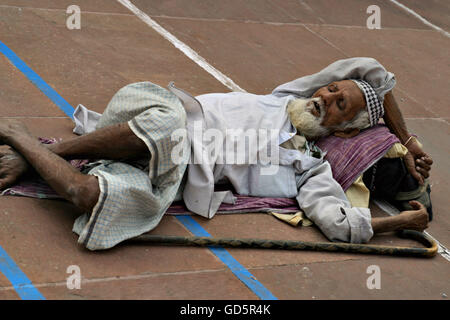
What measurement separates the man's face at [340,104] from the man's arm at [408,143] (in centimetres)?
30

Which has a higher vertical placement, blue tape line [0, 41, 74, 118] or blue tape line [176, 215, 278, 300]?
blue tape line [0, 41, 74, 118]

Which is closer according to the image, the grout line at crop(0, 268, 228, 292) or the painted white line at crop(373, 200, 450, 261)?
the grout line at crop(0, 268, 228, 292)

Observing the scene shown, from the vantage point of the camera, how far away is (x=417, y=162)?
5.05 metres

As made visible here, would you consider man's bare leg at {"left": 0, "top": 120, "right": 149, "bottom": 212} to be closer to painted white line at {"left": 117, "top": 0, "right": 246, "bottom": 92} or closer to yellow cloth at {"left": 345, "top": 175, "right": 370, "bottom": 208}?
yellow cloth at {"left": 345, "top": 175, "right": 370, "bottom": 208}

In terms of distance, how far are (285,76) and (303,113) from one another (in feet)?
7.22

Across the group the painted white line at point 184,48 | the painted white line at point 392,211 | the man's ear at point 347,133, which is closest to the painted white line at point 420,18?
the painted white line at point 184,48

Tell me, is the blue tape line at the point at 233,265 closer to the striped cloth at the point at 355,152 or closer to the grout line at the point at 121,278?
the grout line at the point at 121,278

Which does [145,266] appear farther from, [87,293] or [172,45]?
[172,45]

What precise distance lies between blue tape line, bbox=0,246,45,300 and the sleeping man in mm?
397

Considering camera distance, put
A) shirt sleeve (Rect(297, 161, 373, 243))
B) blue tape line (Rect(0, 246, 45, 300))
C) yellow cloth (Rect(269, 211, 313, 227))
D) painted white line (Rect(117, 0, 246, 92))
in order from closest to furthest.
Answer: blue tape line (Rect(0, 246, 45, 300)) → shirt sleeve (Rect(297, 161, 373, 243)) → yellow cloth (Rect(269, 211, 313, 227)) → painted white line (Rect(117, 0, 246, 92))

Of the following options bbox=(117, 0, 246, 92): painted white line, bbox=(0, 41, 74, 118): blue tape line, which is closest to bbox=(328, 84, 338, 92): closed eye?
bbox=(117, 0, 246, 92): painted white line

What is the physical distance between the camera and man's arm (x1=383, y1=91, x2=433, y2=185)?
5012mm

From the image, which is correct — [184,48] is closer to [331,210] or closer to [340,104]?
[340,104]

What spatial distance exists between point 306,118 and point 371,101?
0.47m
